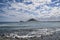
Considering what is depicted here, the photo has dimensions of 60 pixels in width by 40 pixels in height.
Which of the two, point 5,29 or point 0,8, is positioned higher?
point 0,8

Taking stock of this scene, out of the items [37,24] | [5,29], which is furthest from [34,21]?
[5,29]

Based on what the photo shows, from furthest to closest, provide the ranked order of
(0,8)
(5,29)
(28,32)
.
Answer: (0,8) → (5,29) → (28,32)

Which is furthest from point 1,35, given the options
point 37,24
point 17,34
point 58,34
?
point 58,34

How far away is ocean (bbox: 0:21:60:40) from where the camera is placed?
4750mm

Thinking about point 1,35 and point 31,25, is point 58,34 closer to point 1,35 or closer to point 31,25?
point 31,25

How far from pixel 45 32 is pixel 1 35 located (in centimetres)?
132

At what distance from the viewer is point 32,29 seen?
16.6ft

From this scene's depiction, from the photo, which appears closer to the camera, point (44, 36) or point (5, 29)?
point (44, 36)

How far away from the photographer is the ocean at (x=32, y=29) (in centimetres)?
475

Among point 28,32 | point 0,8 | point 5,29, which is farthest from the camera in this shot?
point 0,8

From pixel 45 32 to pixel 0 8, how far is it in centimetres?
192

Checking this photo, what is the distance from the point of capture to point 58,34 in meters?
4.64

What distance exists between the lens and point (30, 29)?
5016 mm

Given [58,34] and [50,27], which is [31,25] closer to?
[50,27]
